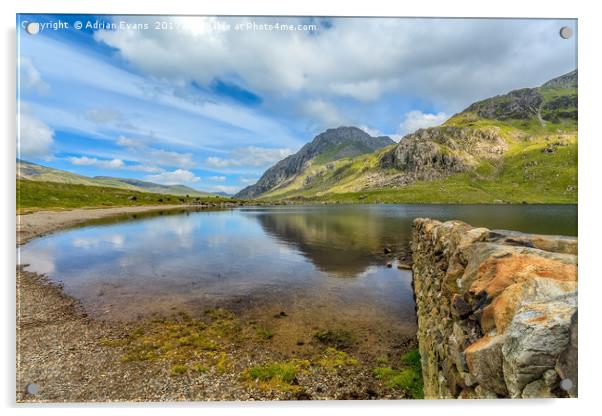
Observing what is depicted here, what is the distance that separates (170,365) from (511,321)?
10.6m

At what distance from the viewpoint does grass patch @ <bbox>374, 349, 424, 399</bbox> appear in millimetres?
9484

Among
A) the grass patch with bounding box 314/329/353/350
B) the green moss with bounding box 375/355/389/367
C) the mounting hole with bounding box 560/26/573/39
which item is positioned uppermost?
the mounting hole with bounding box 560/26/573/39

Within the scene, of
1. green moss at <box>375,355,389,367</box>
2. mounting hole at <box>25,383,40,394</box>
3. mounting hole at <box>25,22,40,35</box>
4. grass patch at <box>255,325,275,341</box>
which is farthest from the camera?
grass patch at <box>255,325,275,341</box>

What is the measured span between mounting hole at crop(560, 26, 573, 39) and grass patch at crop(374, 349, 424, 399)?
39.9ft

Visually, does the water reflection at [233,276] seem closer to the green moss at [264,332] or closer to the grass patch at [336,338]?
the grass patch at [336,338]

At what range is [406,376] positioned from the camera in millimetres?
10094

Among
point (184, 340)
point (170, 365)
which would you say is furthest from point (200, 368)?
point (184, 340)

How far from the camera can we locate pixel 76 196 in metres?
98.9

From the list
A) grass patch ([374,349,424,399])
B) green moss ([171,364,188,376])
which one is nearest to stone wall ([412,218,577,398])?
grass patch ([374,349,424,399])

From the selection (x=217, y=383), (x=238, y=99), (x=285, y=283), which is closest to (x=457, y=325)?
(x=217, y=383)

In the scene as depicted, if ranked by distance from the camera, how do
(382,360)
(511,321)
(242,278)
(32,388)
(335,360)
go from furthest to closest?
(242,278) < (382,360) < (335,360) < (32,388) < (511,321)

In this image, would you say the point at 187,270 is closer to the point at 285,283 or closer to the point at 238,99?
the point at 285,283

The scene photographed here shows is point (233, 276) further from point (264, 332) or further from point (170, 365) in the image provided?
point (170, 365)

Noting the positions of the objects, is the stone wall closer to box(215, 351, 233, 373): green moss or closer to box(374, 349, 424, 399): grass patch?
box(374, 349, 424, 399): grass patch
